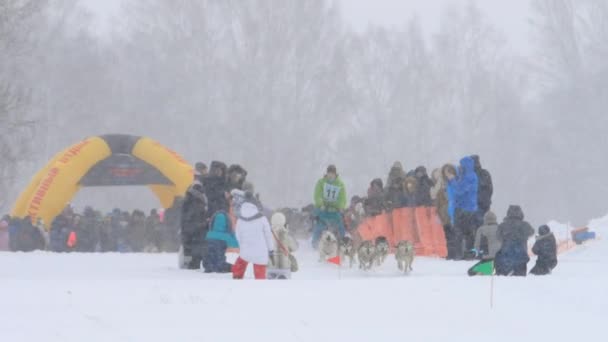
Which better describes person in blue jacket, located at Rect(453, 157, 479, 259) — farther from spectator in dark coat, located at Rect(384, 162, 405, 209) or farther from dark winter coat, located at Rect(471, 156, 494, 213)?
spectator in dark coat, located at Rect(384, 162, 405, 209)

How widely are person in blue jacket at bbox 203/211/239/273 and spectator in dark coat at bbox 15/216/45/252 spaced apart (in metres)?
9.58

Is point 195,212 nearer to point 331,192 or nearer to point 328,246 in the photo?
point 328,246

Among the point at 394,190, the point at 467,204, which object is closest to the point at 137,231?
the point at 394,190

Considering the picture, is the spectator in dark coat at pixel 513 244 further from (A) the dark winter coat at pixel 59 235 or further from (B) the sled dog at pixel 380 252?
(A) the dark winter coat at pixel 59 235

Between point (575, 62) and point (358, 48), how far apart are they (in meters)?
11.5

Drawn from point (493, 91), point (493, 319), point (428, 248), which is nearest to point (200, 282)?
point (493, 319)

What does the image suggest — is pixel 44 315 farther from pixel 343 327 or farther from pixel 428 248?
pixel 428 248

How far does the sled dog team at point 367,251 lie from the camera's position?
55.3 ft

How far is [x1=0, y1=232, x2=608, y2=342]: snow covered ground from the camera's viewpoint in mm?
8758

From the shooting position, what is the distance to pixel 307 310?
33.5 ft

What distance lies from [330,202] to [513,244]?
6.37 meters

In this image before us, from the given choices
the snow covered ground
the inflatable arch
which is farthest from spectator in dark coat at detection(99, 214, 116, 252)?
the snow covered ground

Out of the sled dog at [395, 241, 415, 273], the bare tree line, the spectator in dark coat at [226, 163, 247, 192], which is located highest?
the bare tree line

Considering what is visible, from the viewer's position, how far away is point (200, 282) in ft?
39.0
